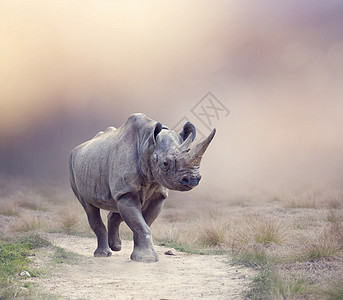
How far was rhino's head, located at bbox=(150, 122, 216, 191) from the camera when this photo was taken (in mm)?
5742

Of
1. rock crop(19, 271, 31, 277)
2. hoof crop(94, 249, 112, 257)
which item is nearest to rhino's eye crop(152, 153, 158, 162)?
rock crop(19, 271, 31, 277)

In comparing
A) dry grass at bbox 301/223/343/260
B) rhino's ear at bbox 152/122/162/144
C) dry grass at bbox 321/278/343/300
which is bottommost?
dry grass at bbox 321/278/343/300

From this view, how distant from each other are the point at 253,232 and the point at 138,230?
106 inches

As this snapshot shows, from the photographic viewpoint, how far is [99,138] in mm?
7809

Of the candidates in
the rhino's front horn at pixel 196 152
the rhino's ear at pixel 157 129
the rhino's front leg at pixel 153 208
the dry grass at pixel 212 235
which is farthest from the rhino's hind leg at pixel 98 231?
the rhino's front horn at pixel 196 152

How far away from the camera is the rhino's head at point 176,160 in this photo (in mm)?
5742

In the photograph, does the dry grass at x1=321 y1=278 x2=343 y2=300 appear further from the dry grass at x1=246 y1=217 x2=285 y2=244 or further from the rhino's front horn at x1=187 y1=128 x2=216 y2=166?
the dry grass at x1=246 y1=217 x2=285 y2=244

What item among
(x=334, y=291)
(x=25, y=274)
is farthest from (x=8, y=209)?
(x=334, y=291)

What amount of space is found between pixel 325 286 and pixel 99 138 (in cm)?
455

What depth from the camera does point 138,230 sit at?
20.9 feet

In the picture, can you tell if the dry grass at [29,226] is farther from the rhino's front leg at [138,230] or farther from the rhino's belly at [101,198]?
the rhino's front leg at [138,230]

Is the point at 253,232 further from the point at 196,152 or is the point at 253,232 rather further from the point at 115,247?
the point at 196,152

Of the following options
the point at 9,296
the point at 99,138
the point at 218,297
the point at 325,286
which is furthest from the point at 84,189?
the point at 325,286

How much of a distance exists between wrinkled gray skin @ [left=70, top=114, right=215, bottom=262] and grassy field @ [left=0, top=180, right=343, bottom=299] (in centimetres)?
100
